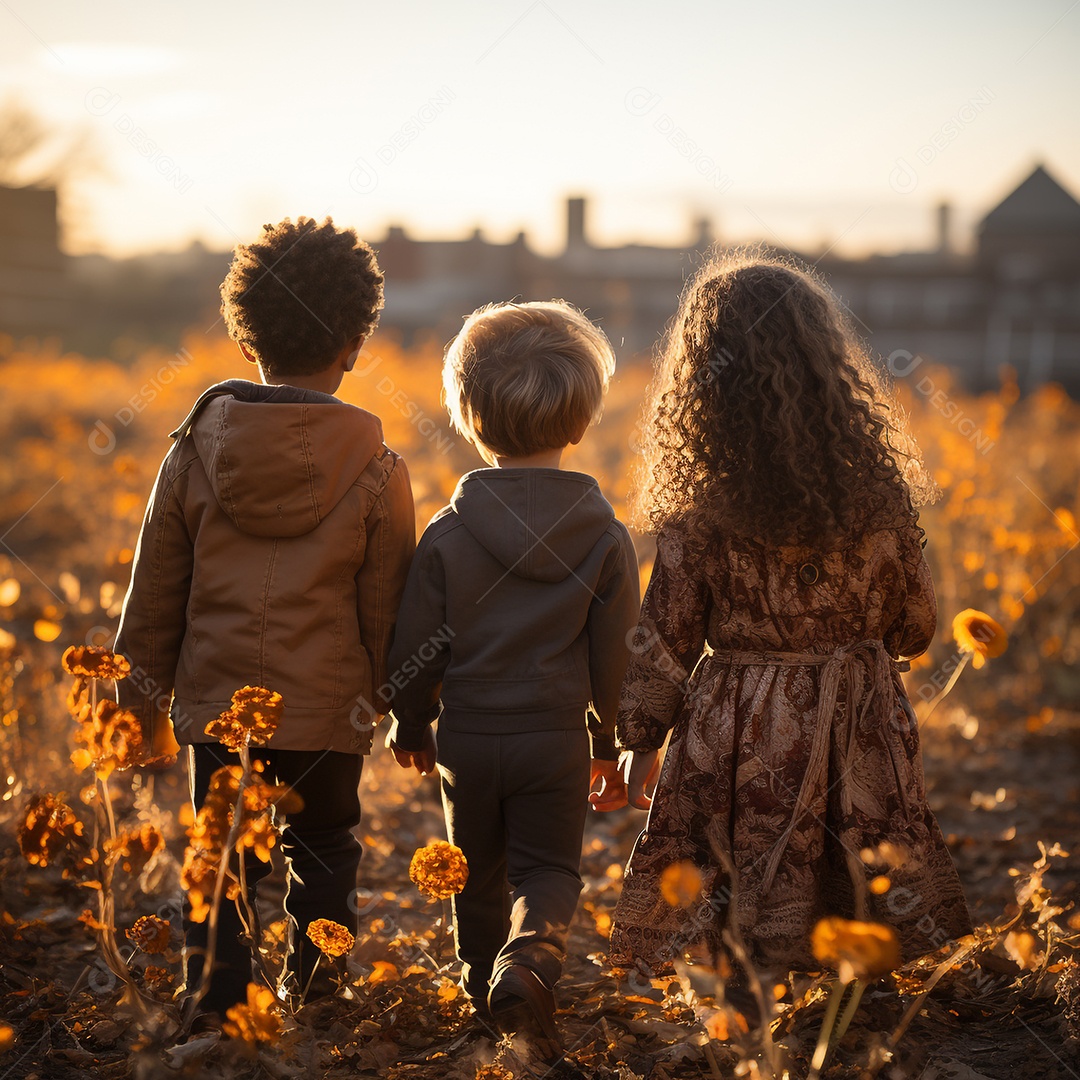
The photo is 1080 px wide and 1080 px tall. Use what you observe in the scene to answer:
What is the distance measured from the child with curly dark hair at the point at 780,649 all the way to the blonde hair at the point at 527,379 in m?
0.22

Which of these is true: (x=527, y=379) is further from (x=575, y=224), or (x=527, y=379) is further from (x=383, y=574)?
(x=575, y=224)

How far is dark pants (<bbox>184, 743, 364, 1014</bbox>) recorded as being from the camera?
6.62 ft

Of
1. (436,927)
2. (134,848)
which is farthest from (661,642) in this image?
(436,927)

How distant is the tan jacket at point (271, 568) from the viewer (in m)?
1.96

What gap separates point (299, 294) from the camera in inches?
80.2

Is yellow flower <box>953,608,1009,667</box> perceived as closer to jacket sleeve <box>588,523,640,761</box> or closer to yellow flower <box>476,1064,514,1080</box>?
jacket sleeve <box>588,523,640,761</box>

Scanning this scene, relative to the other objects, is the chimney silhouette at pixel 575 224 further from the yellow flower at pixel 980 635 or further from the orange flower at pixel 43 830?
the orange flower at pixel 43 830

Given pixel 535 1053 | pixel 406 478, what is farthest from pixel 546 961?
pixel 406 478

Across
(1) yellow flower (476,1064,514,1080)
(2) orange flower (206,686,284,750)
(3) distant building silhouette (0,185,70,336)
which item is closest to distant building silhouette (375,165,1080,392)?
(3) distant building silhouette (0,185,70,336)

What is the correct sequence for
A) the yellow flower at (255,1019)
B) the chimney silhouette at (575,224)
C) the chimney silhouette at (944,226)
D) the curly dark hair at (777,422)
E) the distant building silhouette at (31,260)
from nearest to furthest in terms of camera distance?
the yellow flower at (255,1019), the curly dark hair at (777,422), the distant building silhouette at (31,260), the chimney silhouette at (944,226), the chimney silhouette at (575,224)

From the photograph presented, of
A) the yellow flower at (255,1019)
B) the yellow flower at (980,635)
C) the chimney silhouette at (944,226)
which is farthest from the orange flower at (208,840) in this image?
the chimney silhouette at (944,226)

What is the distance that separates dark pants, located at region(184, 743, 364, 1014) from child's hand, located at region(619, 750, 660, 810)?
57 cm

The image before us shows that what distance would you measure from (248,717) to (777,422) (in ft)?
3.66

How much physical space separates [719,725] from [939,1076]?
2.47 ft
